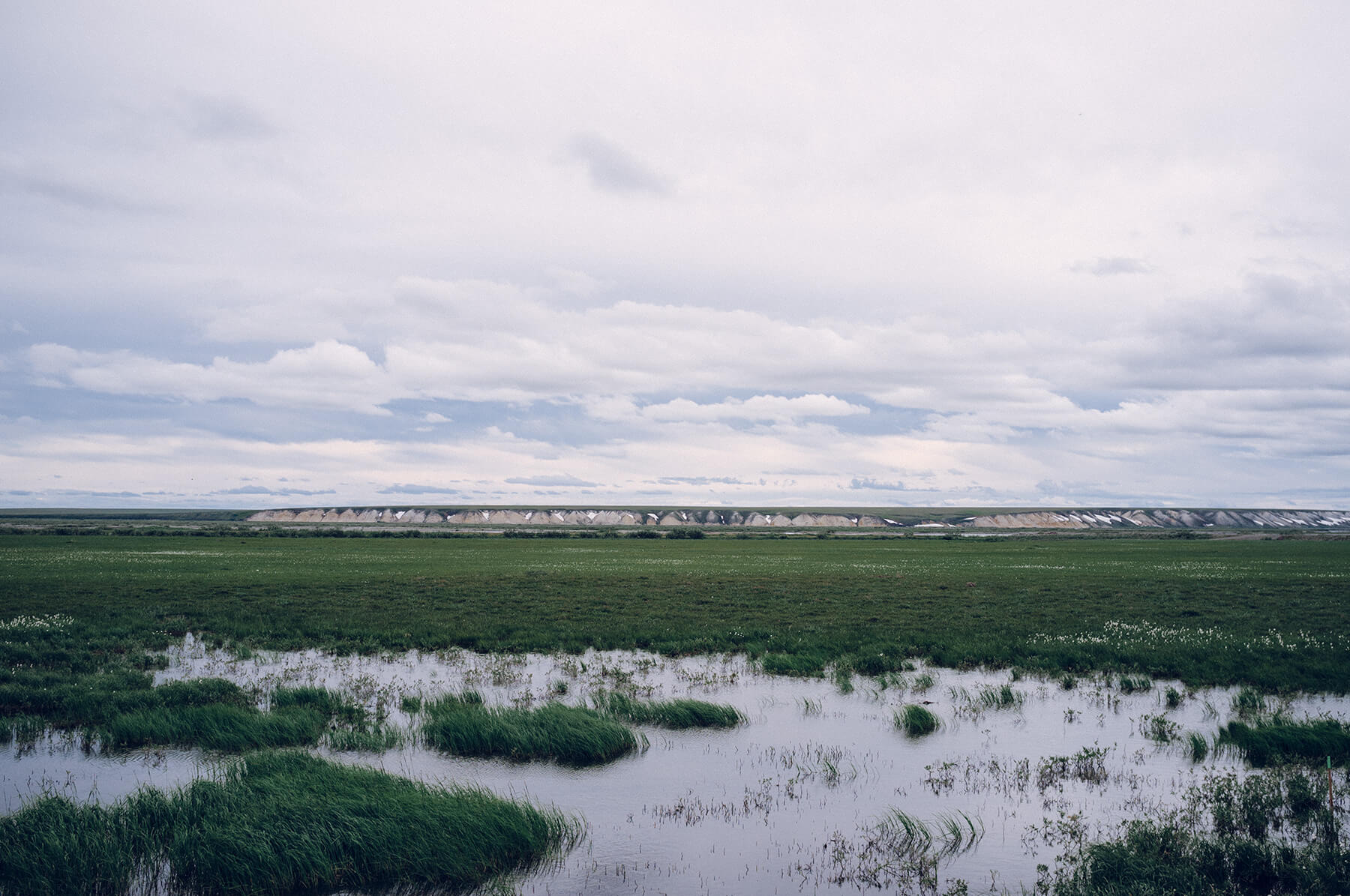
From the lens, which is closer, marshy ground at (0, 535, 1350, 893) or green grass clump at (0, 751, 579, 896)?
green grass clump at (0, 751, 579, 896)

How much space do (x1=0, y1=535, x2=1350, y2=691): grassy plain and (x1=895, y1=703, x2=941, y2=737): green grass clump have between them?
4.75 meters

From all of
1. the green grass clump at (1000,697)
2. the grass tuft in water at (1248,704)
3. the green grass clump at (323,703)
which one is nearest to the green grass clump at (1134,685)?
the grass tuft in water at (1248,704)

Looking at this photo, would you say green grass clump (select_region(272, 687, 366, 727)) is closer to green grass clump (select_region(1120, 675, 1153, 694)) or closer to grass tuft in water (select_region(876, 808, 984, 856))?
grass tuft in water (select_region(876, 808, 984, 856))

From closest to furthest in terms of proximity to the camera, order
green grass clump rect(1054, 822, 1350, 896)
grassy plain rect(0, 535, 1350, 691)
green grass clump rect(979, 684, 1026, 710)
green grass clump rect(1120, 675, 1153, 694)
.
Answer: green grass clump rect(1054, 822, 1350, 896) → green grass clump rect(979, 684, 1026, 710) → green grass clump rect(1120, 675, 1153, 694) → grassy plain rect(0, 535, 1350, 691)

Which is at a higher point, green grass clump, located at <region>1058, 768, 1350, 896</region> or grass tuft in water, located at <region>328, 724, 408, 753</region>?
green grass clump, located at <region>1058, 768, 1350, 896</region>

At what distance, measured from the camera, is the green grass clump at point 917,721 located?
14156 mm

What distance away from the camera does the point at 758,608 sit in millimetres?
31141

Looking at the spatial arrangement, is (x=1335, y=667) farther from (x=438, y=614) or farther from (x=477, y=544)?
(x=477, y=544)

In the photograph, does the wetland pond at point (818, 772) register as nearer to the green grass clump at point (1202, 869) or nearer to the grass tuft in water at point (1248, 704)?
the grass tuft in water at point (1248, 704)

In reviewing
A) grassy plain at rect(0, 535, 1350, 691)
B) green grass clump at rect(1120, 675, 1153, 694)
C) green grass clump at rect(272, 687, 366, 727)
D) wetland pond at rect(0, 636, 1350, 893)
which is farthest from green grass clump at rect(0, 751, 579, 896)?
green grass clump at rect(1120, 675, 1153, 694)

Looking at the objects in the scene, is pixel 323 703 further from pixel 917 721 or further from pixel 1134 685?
pixel 1134 685

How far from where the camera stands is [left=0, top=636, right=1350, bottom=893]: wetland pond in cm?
876

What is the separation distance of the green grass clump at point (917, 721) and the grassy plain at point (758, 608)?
475cm

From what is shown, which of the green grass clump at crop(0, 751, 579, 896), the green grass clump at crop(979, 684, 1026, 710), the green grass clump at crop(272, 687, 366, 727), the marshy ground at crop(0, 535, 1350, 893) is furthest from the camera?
the green grass clump at crop(979, 684, 1026, 710)
